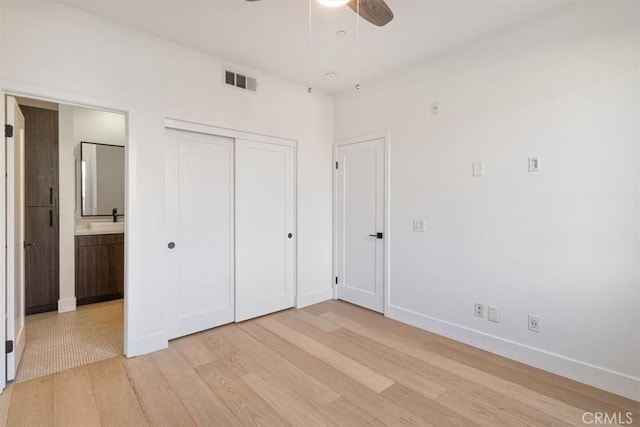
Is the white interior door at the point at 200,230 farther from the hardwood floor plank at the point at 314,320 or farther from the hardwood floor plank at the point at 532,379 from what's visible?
the hardwood floor plank at the point at 532,379

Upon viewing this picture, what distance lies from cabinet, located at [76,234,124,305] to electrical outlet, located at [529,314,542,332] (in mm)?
4734

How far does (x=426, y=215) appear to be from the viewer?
125 inches

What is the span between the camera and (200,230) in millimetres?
3088

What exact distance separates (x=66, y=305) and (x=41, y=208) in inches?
46.8

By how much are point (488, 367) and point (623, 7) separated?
2773mm

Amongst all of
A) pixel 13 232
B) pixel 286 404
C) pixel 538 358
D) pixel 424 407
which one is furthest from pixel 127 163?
pixel 538 358

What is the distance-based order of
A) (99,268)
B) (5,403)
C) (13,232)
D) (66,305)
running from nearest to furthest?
1. (5,403)
2. (13,232)
3. (66,305)
4. (99,268)

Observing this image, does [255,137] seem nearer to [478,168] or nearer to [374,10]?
[374,10]

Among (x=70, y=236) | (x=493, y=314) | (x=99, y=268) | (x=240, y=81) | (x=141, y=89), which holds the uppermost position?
(x=240, y=81)

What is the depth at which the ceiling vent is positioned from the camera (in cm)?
314

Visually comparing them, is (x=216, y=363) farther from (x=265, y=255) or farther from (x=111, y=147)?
(x=111, y=147)

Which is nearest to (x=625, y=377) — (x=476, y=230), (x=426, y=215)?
(x=476, y=230)

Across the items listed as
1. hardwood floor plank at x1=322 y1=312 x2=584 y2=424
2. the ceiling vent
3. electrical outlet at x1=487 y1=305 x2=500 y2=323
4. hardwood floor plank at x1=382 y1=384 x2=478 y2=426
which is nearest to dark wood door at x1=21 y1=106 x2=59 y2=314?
the ceiling vent

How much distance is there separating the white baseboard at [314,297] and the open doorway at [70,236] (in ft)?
6.30
